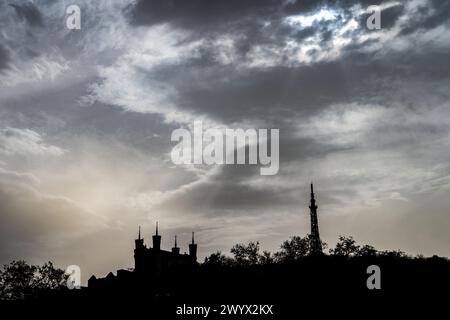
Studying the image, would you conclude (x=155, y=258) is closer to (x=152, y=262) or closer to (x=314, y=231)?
(x=152, y=262)

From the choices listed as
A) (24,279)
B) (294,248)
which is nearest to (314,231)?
(294,248)

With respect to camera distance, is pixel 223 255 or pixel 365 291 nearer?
pixel 365 291

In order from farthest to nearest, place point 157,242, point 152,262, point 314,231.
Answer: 1. point 314,231
2. point 157,242
3. point 152,262

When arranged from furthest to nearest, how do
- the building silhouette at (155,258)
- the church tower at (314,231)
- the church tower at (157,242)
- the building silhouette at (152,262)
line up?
1. the church tower at (314,231)
2. the church tower at (157,242)
3. the building silhouette at (155,258)
4. the building silhouette at (152,262)

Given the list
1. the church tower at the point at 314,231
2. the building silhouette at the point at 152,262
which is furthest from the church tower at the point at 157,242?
the church tower at the point at 314,231

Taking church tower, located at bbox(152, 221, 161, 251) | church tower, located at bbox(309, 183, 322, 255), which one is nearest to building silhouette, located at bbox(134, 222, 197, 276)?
church tower, located at bbox(152, 221, 161, 251)

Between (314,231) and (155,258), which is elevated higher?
(314,231)

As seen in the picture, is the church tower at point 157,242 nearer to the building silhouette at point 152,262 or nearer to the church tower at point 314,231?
the building silhouette at point 152,262

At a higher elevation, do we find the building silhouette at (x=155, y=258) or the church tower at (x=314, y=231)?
the church tower at (x=314, y=231)
